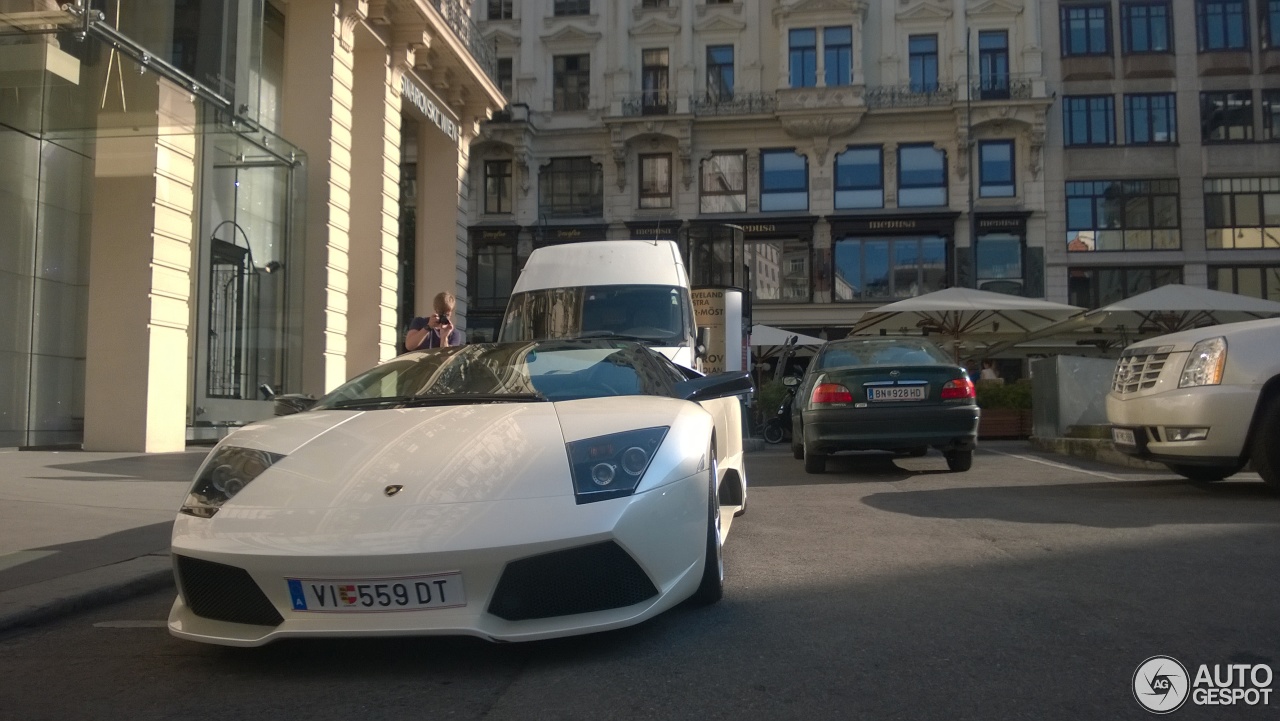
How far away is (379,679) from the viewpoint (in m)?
3.30

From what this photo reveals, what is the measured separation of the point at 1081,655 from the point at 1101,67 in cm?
3725

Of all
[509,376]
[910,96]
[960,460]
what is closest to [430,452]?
[509,376]

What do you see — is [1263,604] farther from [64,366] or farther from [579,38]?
[579,38]

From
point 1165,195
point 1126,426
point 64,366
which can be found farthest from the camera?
point 1165,195

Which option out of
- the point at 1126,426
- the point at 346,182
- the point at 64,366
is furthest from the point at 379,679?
the point at 346,182

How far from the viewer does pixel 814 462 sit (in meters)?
10.6

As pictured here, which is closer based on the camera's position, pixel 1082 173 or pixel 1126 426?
pixel 1126 426

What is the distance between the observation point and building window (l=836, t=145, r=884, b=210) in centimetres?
3619

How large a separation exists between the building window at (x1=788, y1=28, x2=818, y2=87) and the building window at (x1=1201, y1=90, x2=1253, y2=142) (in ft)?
43.1

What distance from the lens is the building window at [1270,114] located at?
3516 cm

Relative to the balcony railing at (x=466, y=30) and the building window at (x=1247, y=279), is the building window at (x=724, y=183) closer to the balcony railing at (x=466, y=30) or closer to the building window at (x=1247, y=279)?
the building window at (x=1247, y=279)

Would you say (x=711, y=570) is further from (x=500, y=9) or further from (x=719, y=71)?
(x=500, y=9)

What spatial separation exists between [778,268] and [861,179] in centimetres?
420

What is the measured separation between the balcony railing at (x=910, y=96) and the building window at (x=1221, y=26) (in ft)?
28.0
